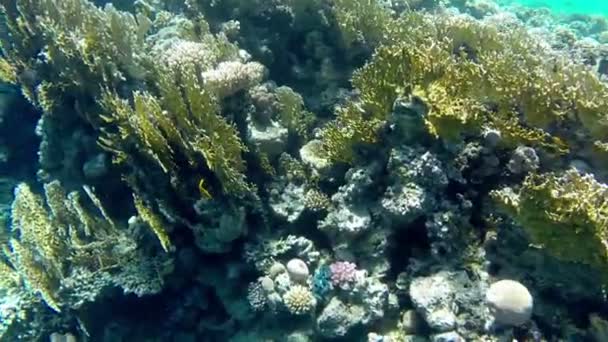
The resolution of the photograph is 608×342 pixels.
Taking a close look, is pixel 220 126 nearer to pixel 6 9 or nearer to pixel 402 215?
pixel 402 215

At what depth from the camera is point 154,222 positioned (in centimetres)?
505

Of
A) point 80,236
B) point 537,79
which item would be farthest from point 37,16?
point 537,79

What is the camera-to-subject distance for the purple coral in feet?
14.9

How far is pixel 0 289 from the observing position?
19.9 feet

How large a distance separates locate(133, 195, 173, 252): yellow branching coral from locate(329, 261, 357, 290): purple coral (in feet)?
6.01

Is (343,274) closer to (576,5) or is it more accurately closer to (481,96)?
(481,96)

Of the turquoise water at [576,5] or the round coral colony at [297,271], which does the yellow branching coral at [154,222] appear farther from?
the turquoise water at [576,5]

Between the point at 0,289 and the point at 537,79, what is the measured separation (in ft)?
22.5

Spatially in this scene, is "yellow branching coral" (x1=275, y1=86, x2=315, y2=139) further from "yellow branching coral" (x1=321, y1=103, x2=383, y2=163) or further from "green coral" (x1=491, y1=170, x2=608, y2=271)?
"green coral" (x1=491, y1=170, x2=608, y2=271)

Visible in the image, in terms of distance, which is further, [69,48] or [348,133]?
[69,48]

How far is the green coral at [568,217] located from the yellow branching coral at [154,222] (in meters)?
3.52

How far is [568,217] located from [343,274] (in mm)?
2027

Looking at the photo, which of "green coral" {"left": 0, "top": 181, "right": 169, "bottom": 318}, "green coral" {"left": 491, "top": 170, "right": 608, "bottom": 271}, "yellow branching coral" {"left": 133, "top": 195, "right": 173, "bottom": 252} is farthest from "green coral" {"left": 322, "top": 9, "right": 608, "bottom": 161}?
"green coral" {"left": 0, "top": 181, "right": 169, "bottom": 318}

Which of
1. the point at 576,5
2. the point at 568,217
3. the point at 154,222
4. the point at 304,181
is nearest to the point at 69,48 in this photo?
the point at 154,222
